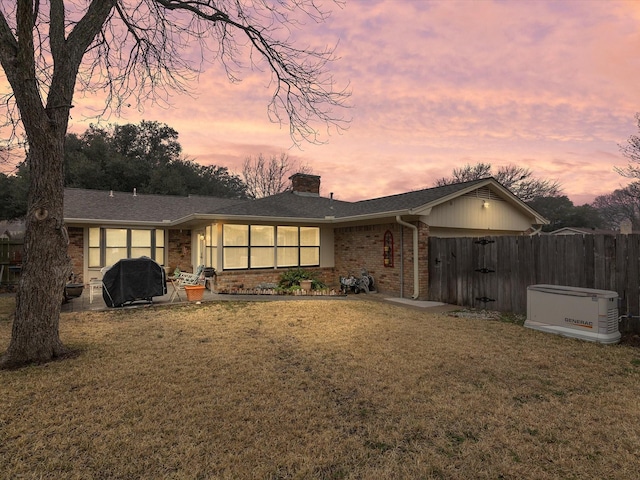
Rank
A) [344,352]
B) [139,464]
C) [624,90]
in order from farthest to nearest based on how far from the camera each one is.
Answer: [624,90] < [344,352] < [139,464]

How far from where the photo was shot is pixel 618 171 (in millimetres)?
18172

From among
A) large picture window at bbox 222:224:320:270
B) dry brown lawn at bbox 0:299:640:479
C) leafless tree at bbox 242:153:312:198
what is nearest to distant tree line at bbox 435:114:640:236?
leafless tree at bbox 242:153:312:198

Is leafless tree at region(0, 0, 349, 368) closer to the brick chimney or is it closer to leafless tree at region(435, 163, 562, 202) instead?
the brick chimney

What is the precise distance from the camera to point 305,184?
1717 centimetres

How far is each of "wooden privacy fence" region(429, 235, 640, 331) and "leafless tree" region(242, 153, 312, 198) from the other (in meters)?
25.1

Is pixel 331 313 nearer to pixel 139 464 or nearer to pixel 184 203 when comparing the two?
pixel 139 464

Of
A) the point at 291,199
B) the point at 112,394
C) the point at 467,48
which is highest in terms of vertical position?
the point at 467,48

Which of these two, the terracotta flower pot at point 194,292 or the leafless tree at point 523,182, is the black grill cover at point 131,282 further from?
the leafless tree at point 523,182

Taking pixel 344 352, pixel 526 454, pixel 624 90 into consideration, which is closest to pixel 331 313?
pixel 344 352

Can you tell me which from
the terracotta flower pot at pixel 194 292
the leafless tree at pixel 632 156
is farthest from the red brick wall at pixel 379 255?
the leafless tree at pixel 632 156

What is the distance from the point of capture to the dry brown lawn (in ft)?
8.23

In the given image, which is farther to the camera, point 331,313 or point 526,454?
point 331,313

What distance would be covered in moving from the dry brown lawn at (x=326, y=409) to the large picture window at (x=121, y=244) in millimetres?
8878

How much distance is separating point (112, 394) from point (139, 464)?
1.59m
